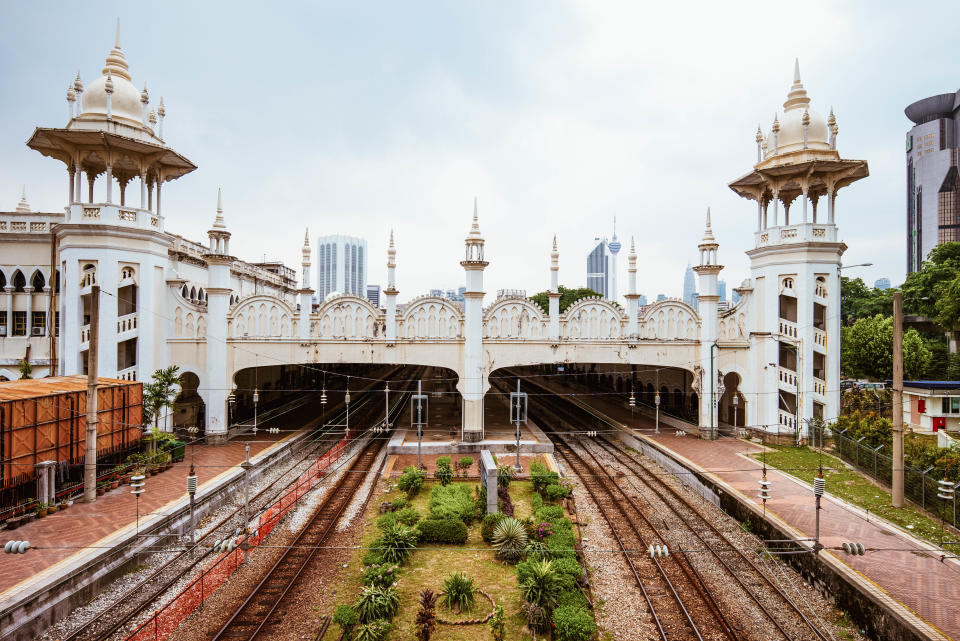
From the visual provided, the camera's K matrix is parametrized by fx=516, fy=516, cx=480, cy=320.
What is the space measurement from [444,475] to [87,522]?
1176 cm

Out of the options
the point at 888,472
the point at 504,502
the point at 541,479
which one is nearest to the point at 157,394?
the point at 504,502

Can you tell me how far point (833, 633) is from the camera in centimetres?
1142

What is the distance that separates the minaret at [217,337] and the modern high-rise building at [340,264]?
9056cm

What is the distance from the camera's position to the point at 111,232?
23.7m

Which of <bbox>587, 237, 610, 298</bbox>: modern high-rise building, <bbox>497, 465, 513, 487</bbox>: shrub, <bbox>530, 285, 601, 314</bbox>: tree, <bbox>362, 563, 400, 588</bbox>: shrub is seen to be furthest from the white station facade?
<bbox>587, 237, 610, 298</bbox>: modern high-rise building

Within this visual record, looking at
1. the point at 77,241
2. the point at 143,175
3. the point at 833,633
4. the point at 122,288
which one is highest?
the point at 143,175

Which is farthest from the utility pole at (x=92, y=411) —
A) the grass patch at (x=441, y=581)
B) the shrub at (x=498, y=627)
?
the shrub at (x=498, y=627)

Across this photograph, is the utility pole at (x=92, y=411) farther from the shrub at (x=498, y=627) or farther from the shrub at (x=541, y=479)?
the shrub at (x=541, y=479)

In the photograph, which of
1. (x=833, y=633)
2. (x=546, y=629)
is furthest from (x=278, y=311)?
(x=833, y=633)

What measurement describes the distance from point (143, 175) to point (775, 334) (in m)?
32.6

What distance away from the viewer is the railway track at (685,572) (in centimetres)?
1161

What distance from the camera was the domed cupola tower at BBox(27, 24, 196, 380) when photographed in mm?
23469

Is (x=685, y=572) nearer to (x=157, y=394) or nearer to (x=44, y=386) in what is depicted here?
(x=157, y=394)

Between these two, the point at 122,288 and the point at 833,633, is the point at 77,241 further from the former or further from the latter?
the point at 833,633
